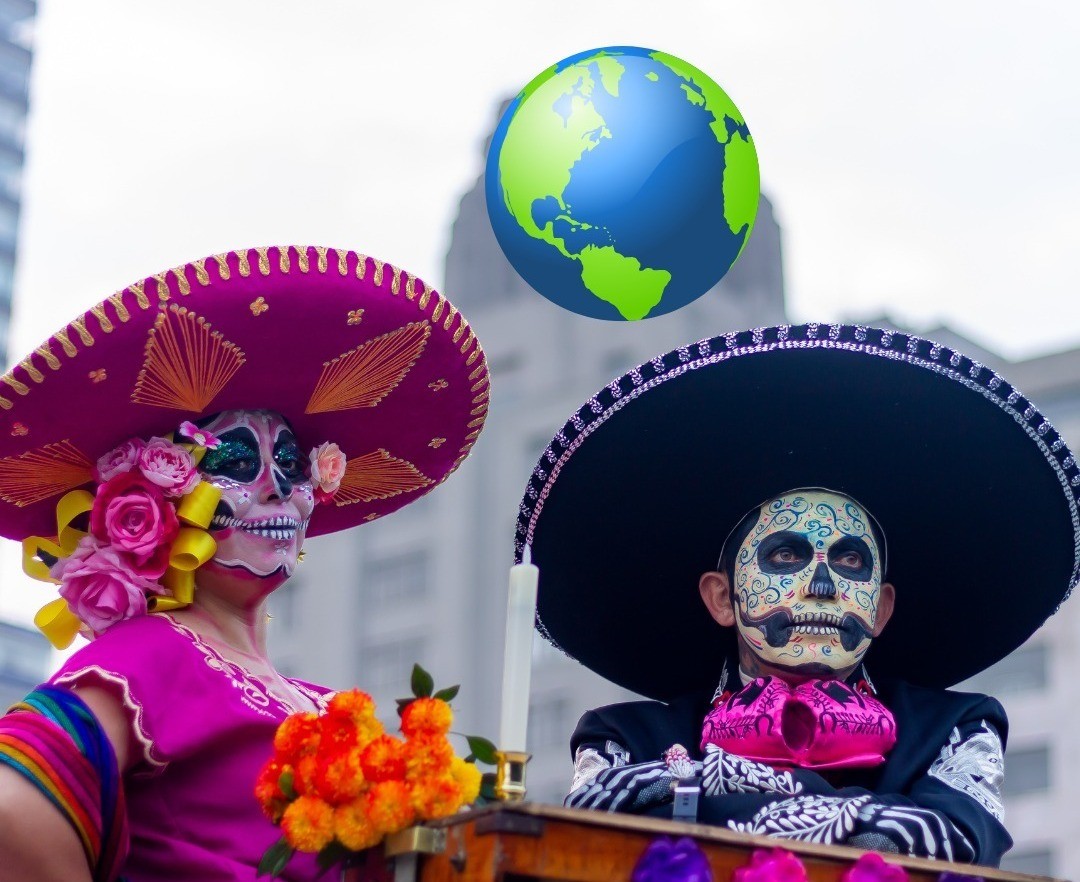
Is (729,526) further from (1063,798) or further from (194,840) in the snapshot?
(1063,798)

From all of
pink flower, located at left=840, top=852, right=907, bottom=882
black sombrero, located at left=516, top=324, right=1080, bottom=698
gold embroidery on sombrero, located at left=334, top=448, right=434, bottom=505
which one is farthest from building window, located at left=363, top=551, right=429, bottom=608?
pink flower, located at left=840, top=852, right=907, bottom=882

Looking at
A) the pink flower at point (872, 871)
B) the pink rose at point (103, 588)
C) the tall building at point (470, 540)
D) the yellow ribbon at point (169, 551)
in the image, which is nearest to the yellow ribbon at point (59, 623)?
the yellow ribbon at point (169, 551)

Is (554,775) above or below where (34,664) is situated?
below

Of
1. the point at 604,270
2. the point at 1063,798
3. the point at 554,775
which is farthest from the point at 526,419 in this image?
the point at 604,270

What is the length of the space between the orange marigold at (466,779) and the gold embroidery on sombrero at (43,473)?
6.24 feet

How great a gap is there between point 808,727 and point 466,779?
1.27 m

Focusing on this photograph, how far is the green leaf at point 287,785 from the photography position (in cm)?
397

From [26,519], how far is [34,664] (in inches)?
2680

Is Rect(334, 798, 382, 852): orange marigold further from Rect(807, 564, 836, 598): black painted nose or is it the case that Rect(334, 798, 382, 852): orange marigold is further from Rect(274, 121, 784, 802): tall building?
Rect(274, 121, 784, 802): tall building

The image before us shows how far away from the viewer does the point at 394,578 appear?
204 ft

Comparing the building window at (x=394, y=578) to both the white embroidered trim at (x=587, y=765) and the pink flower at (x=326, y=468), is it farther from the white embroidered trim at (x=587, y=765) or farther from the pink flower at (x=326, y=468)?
the white embroidered trim at (x=587, y=765)

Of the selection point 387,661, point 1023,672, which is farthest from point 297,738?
point 387,661

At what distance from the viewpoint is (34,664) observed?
7094cm

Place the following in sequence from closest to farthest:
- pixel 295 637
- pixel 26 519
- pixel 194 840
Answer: pixel 194 840, pixel 26 519, pixel 295 637
